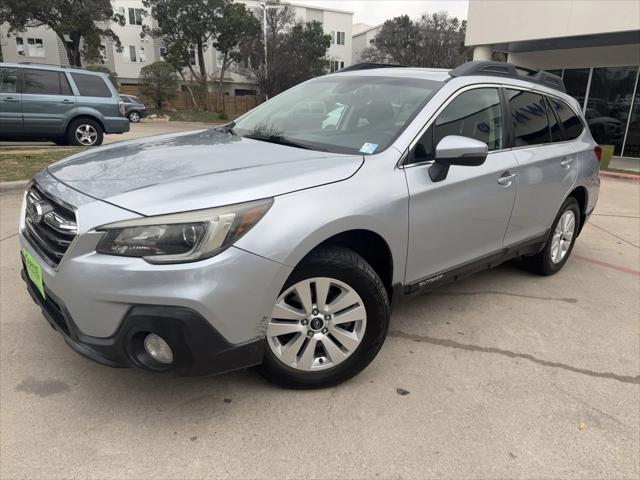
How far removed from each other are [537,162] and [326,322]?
229cm

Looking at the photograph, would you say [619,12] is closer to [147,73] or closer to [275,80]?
[275,80]

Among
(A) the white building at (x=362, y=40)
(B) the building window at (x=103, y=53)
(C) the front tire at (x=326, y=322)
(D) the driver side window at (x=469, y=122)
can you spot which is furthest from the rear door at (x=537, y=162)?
(A) the white building at (x=362, y=40)

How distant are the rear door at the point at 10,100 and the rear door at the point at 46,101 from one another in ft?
0.36

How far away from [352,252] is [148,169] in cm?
112

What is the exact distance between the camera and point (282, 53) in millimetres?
40500

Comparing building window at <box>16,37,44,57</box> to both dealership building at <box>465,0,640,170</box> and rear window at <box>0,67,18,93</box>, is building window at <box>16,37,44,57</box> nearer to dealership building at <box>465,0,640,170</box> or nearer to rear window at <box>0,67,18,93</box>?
rear window at <box>0,67,18,93</box>

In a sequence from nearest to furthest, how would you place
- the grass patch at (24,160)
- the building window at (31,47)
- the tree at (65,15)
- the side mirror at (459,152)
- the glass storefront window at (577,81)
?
the side mirror at (459,152), the grass patch at (24,160), the glass storefront window at (577,81), the tree at (65,15), the building window at (31,47)

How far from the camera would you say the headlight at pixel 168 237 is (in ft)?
6.96

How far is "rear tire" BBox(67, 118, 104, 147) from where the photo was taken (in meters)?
10.9

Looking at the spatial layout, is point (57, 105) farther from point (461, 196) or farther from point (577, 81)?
Result: point (577, 81)

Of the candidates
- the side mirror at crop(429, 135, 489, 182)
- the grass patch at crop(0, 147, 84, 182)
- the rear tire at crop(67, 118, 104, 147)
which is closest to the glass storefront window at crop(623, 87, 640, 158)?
the rear tire at crop(67, 118, 104, 147)

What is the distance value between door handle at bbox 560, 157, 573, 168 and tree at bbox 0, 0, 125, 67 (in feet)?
123

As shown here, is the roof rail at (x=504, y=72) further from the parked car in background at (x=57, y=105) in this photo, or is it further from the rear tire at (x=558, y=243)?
the parked car in background at (x=57, y=105)

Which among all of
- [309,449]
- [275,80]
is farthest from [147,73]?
[309,449]
